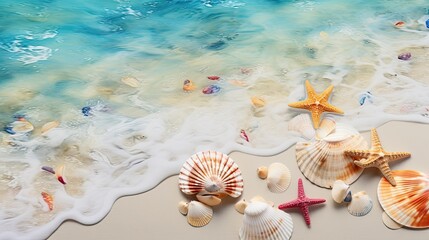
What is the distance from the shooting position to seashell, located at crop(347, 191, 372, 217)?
197 centimetres

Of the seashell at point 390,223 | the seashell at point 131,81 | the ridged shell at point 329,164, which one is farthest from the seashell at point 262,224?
the seashell at point 131,81

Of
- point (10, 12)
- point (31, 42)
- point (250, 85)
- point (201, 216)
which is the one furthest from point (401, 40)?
point (10, 12)

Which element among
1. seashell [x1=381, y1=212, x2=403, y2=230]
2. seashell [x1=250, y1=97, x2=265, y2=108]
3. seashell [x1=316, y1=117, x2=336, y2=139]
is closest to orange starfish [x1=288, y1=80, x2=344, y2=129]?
seashell [x1=316, y1=117, x2=336, y2=139]

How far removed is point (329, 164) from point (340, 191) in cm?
15

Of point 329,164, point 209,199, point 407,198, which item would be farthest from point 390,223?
point 209,199

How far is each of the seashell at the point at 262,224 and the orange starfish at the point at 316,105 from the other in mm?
579

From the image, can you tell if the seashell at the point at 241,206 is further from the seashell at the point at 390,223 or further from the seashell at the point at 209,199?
the seashell at the point at 390,223

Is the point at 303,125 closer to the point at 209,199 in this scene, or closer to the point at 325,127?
the point at 325,127

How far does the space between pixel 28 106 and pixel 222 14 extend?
1338 millimetres

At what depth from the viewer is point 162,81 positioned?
104 inches

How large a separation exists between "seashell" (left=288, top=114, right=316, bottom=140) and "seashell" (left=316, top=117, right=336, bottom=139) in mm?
35

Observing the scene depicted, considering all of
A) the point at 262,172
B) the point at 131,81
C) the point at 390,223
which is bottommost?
the point at 390,223

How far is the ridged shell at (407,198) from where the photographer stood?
191 cm

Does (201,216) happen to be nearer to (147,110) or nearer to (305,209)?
(305,209)
